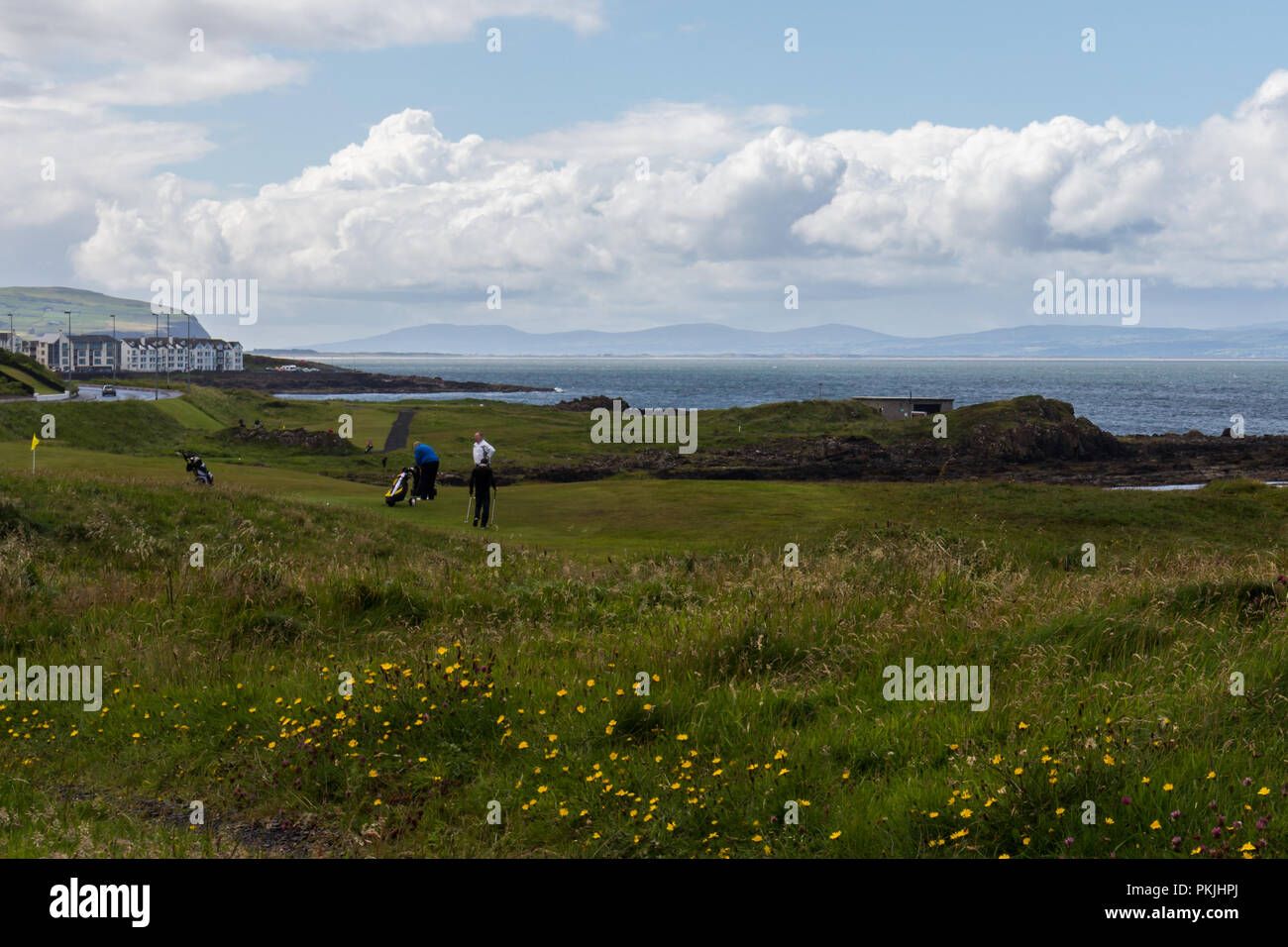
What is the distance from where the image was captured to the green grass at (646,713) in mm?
5496

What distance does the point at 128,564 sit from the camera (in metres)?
16.0

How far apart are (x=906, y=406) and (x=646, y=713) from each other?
97933mm

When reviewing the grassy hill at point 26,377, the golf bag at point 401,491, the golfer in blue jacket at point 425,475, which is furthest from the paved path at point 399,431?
the golfer in blue jacket at point 425,475

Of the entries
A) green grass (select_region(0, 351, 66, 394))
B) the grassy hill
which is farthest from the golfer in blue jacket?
green grass (select_region(0, 351, 66, 394))

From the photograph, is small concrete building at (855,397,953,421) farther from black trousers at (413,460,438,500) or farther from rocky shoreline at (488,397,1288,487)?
black trousers at (413,460,438,500)

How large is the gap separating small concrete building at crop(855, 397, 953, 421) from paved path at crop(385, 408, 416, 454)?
4390cm

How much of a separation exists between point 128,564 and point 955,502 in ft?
75.0

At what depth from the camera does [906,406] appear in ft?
331

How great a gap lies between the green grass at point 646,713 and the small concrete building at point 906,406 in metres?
87.9

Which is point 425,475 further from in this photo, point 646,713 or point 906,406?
point 906,406

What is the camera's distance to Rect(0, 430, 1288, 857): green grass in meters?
5.50

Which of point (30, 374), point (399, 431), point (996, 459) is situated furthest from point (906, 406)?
point (30, 374)
